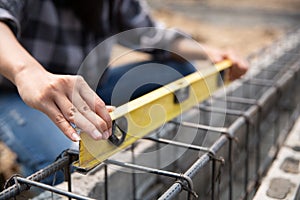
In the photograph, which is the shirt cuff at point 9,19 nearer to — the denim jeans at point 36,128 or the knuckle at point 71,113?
the denim jeans at point 36,128

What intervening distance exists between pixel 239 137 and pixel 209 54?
533 millimetres

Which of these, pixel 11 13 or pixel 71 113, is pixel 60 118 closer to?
pixel 71 113

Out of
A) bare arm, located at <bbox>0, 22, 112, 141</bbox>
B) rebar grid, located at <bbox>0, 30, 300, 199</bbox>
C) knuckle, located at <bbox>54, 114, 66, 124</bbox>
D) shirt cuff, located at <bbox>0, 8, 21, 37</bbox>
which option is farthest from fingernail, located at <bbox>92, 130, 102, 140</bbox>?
shirt cuff, located at <bbox>0, 8, 21, 37</bbox>

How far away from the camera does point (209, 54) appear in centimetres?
259

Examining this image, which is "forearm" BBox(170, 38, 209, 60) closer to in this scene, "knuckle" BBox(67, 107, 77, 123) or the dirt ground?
"knuckle" BBox(67, 107, 77, 123)

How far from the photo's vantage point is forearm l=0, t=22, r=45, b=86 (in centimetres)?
139

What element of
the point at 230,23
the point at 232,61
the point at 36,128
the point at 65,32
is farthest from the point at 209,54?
the point at 230,23

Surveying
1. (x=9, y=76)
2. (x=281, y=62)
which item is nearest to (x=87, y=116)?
(x=9, y=76)

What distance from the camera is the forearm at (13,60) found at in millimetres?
1394

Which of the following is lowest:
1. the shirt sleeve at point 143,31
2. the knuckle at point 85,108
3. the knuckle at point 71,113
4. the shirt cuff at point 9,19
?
the shirt sleeve at point 143,31

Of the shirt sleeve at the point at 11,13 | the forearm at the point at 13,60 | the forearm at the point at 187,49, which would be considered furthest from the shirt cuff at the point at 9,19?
the forearm at the point at 187,49

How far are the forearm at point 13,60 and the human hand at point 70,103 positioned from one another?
9 cm

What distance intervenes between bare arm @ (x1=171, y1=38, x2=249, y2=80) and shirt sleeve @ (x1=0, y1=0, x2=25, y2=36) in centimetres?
115

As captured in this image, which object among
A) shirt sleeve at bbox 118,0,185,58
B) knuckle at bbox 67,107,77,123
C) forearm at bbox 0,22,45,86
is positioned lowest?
shirt sleeve at bbox 118,0,185,58
